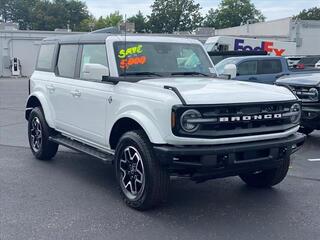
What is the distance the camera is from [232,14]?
3748 inches

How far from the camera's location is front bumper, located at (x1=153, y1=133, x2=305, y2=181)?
4422mm

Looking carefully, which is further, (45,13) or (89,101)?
(45,13)

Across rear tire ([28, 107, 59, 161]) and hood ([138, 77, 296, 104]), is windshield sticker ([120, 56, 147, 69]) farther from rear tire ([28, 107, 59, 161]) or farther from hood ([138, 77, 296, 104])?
rear tire ([28, 107, 59, 161])

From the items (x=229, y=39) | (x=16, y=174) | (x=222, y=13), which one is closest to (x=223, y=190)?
(x=16, y=174)

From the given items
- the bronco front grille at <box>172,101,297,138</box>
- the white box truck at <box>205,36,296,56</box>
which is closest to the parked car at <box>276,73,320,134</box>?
the bronco front grille at <box>172,101,297,138</box>

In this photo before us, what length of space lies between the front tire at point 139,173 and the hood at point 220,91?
668mm

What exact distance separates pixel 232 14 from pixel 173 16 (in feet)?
45.4

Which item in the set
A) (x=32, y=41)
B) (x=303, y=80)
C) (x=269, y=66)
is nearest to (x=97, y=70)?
(x=303, y=80)

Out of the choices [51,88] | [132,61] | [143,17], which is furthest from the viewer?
[143,17]

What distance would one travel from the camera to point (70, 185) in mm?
5973

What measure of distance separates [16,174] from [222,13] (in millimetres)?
93146

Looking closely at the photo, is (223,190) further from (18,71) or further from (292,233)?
(18,71)

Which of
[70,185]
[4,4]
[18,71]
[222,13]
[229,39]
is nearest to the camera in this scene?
[70,185]

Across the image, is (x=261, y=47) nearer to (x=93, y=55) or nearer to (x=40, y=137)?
(x=40, y=137)
